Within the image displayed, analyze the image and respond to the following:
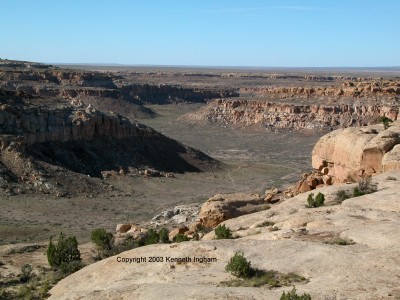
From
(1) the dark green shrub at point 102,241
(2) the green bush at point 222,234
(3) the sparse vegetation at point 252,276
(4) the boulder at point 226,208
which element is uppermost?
(3) the sparse vegetation at point 252,276

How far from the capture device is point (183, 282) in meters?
12.5

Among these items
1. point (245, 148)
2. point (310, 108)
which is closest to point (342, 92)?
point (310, 108)

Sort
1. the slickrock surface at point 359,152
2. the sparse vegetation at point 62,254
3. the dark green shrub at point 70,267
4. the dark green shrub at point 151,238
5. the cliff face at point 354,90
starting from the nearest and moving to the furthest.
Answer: the dark green shrub at point 70,267, the sparse vegetation at point 62,254, the dark green shrub at point 151,238, the slickrock surface at point 359,152, the cliff face at point 354,90

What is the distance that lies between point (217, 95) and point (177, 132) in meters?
47.8

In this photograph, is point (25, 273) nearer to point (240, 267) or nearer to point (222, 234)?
point (222, 234)

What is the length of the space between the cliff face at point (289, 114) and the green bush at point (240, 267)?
59.0 metres

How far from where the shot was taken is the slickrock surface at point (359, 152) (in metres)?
26.4

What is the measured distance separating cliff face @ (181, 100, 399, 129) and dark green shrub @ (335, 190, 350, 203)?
48.1 m

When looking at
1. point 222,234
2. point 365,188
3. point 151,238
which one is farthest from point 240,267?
point 365,188

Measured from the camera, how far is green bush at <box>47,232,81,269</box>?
61.6 ft

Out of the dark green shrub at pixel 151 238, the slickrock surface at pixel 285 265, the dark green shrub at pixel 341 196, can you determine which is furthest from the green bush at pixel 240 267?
the dark green shrub at pixel 341 196

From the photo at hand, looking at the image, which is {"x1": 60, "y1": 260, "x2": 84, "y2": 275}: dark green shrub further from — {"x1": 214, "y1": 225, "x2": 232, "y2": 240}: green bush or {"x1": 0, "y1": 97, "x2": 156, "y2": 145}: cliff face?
{"x1": 0, "y1": 97, "x2": 156, "y2": 145}: cliff face

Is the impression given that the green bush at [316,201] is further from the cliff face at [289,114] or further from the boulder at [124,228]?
the cliff face at [289,114]

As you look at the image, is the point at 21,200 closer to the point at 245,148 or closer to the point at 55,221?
the point at 55,221
